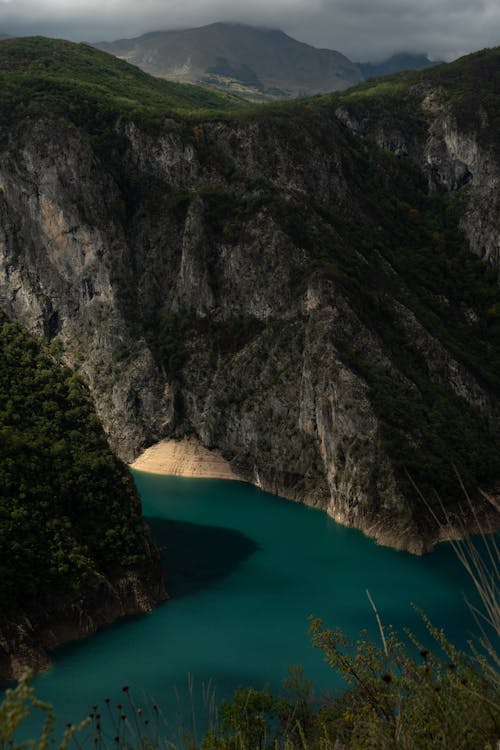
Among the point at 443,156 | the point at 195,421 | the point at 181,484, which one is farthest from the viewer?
the point at 443,156

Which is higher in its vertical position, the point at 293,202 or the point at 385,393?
the point at 293,202

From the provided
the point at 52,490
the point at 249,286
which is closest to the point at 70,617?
the point at 52,490

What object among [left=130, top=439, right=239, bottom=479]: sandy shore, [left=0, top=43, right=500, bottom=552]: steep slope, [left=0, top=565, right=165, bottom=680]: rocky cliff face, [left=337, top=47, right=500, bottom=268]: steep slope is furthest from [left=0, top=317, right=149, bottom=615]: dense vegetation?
[left=337, top=47, right=500, bottom=268]: steep slope

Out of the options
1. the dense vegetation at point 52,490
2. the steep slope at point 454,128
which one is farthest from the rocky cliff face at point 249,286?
the dense vegetation at point 52,490

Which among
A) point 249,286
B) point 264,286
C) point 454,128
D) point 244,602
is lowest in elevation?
point 244,602

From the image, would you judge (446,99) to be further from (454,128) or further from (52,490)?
(52,490)

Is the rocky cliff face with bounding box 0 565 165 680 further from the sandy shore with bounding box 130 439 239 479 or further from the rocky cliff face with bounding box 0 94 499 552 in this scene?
the sandy shore with bounding box 130 439 239 479

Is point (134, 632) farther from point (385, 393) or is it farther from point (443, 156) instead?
A: point (443, 156)

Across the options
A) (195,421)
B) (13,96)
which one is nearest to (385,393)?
(195,421)
